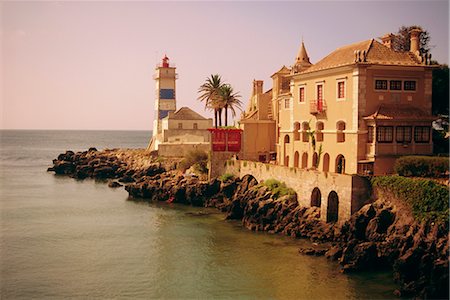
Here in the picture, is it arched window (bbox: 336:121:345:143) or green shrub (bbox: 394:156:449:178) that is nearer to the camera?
green shrub (bbox: 394:156:449:178)

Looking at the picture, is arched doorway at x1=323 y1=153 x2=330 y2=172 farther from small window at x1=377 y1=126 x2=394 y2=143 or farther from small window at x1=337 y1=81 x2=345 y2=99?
small window at x1=377 y1=126 x2=394 y2=143

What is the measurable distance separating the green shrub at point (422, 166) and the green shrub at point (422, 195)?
5.61 ft

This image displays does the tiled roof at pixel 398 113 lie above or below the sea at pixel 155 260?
above

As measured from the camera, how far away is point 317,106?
44.5m

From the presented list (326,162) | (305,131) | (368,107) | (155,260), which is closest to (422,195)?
(368,107)

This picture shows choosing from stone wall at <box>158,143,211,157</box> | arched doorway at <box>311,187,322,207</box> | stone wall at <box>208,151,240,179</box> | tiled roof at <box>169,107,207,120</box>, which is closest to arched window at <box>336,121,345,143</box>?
arched doorway at <box>311,187,322,207</box>

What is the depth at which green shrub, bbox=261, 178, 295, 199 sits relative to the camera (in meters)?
43.1

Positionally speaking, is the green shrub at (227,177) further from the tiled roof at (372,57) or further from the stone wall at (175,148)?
the stone wall at (175,148)

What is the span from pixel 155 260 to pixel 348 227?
534 inches

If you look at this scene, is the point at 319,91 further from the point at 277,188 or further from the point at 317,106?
the point at 277,188

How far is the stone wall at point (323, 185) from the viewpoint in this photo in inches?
1420

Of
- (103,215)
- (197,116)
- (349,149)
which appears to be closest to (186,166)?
(103,215)

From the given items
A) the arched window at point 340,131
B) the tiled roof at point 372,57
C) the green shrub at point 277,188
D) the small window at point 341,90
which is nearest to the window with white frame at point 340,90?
the small window at point 341,90

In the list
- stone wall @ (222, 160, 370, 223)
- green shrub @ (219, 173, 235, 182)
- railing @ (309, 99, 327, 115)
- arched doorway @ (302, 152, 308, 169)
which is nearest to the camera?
stone wall @ (222, 160, 370, 223)
